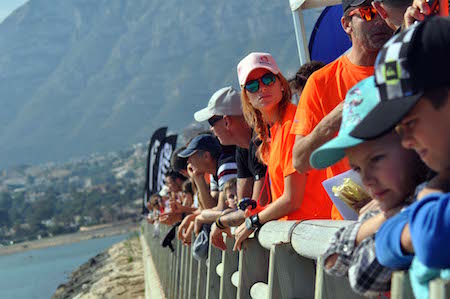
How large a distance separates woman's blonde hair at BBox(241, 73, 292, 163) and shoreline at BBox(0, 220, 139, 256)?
106 meters

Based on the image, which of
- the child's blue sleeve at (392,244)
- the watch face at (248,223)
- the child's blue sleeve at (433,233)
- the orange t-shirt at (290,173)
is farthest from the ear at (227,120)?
the child's blue sleeve at (433,233)

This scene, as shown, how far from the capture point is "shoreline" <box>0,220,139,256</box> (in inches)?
4521

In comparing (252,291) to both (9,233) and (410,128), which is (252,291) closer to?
(410,128)

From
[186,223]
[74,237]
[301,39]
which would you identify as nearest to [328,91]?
[186,223]

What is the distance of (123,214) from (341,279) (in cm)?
13686

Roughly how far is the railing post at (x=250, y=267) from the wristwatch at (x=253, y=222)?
20 centimetres

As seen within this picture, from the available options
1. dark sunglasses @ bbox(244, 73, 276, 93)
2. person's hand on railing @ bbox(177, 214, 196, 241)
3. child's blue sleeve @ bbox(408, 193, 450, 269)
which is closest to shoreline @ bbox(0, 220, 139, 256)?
person's hand on railing @ bbox(177, 214, 196, 241)

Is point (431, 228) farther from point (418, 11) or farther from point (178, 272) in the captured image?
point (178, 272)

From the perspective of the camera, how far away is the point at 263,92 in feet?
15.1

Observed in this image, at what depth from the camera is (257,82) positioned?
4633 millimetres

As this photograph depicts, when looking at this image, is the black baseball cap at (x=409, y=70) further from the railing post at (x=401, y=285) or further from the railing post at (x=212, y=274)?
the railing post at (x=212, y=274)

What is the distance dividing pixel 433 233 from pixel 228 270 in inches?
130

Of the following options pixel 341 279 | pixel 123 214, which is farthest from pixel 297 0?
pixel 123 214

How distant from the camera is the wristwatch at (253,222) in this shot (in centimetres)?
396
